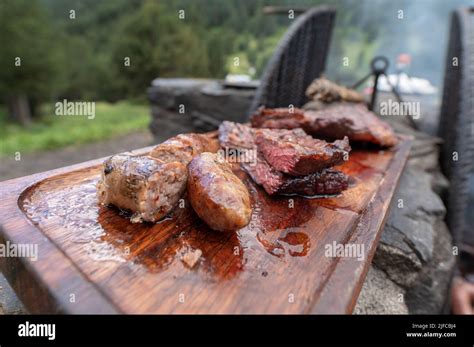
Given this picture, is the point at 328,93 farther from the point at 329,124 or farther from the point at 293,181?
the point at 293,181

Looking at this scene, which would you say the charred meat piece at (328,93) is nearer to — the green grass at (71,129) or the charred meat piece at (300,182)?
the charred meat piece at (300,182)

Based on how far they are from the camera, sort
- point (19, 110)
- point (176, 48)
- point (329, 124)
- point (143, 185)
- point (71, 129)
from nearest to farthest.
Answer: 1. point (143, 185)
2. point (329, 124)
3. point (71, 129)
4. point (19, 110)
5. point (176, 48)

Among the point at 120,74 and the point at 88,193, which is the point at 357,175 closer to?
the point at 88,193

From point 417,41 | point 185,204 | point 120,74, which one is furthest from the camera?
point 120,74

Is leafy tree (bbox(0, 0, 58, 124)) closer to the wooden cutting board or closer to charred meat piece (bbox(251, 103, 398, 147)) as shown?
charred meat piece (bbox(251, 103, 398, 147))

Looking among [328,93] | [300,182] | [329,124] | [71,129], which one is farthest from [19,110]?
[300,182]

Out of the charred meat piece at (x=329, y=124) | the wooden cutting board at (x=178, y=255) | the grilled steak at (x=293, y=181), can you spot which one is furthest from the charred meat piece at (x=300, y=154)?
the charred meat piece at (x=329, y=124)

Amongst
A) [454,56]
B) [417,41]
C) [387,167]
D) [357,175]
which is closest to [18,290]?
[357,175]
